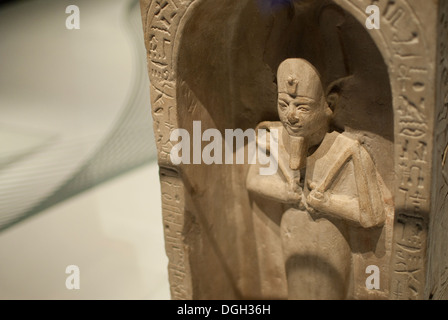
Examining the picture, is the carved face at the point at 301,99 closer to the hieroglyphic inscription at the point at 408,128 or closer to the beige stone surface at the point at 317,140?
the beige stone surface at the point at 317,140

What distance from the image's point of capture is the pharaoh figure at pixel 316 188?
2424mm

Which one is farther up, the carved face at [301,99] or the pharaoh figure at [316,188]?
the carved face at [301,99]

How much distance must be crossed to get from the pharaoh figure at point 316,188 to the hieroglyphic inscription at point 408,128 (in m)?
0.26

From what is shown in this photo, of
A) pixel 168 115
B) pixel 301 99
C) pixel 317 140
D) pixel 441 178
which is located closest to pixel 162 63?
pixel 168 115

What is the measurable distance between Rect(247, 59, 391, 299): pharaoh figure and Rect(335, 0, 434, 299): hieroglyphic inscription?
260mm

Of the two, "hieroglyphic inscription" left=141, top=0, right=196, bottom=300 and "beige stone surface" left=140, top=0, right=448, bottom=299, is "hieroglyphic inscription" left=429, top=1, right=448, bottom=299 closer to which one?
"beige stone surface" left=140, top=0, right=448, bottom=299

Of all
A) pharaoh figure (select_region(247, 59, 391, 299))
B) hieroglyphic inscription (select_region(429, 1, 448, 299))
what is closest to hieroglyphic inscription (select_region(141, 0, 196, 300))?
pharaoh figure (select_region(247, 59, 391, 299))

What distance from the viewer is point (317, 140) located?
2559 millimetres

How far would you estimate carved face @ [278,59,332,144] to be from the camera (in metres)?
2.38

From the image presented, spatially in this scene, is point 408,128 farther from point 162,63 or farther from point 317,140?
point 162,63

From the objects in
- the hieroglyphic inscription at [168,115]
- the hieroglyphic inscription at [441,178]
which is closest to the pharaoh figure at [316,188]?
the hieroglyphic inscription at [441,178]

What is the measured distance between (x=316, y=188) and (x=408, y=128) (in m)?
0.60

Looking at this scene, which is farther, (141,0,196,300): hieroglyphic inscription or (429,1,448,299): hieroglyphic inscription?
(141,0,196,300): hieroglyphic inscription

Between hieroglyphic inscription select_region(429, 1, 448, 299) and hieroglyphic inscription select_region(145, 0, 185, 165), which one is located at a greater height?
hieroglyphic inscription select_region(145, 0, 185, 165)
